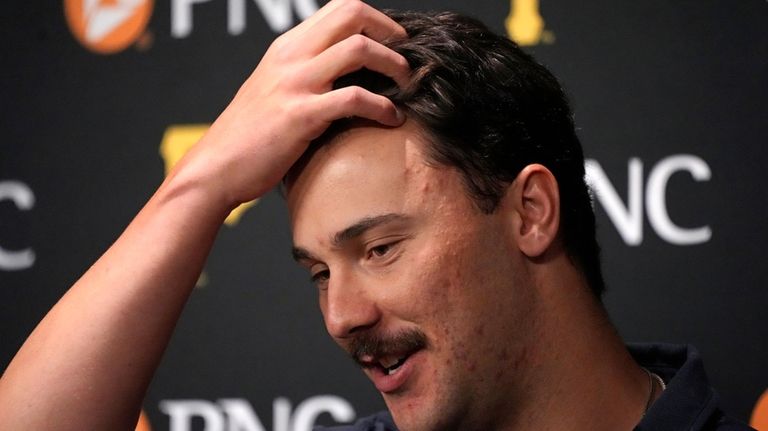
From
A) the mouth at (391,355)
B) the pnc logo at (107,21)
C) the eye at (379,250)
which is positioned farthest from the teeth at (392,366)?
the pnc logo at (107,21)

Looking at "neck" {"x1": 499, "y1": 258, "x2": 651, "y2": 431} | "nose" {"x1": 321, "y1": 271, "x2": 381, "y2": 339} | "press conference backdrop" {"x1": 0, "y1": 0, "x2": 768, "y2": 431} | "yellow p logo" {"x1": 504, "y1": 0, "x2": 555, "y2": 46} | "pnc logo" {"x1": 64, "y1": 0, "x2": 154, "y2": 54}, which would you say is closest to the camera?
"nose" {"x1": 321, "y1": 271, "x2": 381, "y2": 339}

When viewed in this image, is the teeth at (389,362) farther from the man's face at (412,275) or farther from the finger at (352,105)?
the finger at (352,105)

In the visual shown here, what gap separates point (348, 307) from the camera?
1423 mm

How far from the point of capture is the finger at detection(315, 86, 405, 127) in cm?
142

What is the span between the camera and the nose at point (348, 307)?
142 centimetres

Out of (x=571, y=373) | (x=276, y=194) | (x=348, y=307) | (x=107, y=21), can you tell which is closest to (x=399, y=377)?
(x=348, y=307)

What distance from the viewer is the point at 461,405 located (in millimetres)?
1459

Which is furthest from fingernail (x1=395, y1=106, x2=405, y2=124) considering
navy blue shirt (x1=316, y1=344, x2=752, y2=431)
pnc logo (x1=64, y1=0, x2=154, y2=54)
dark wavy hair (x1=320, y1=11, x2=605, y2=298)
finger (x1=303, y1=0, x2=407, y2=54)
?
pnc logo (x1=64, y1=0, x2=154, y2=54)

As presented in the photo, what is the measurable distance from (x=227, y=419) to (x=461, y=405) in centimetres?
80

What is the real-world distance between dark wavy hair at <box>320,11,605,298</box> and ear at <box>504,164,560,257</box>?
0.02 meters

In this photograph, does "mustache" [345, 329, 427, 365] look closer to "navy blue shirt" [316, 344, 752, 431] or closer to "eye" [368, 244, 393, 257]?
"eye" [368, 244, 393, 257]

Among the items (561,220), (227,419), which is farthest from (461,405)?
(227,419)

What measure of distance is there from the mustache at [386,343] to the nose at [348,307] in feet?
0.05

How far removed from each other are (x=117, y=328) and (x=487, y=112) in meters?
0.60
